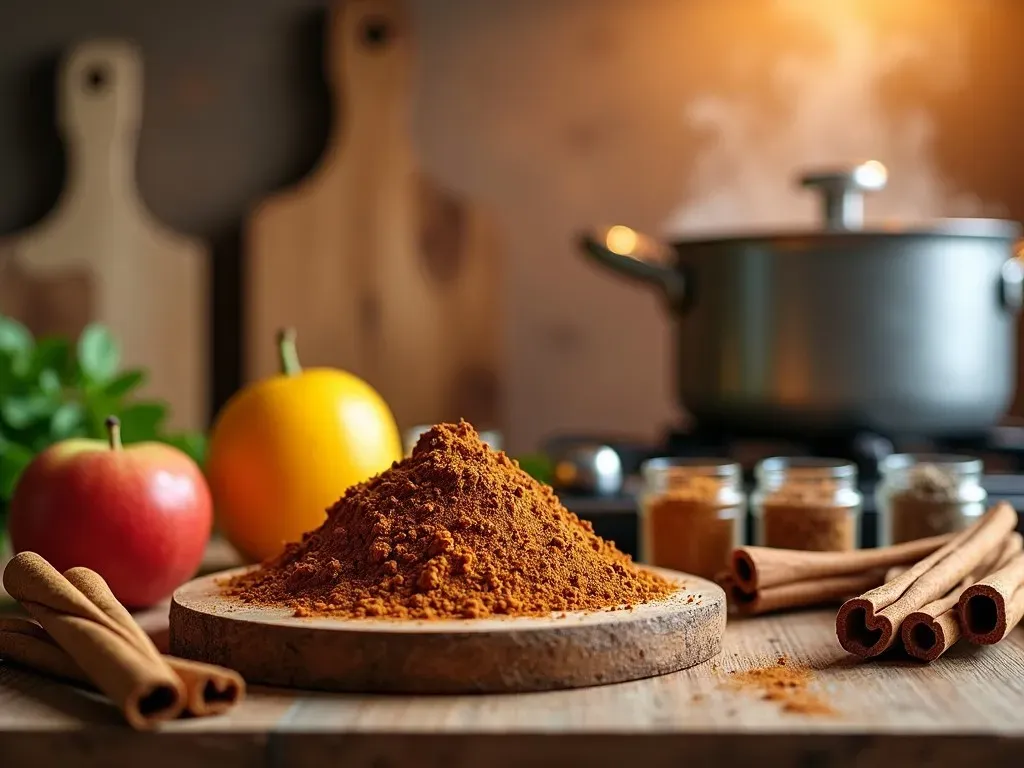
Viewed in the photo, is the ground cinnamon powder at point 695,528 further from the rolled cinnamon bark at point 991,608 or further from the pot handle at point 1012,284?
the pot handle at point 1012,284

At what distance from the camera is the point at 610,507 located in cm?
114

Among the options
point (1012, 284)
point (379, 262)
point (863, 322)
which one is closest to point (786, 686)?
point (863, 322)

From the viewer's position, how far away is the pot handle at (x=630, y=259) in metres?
1.43

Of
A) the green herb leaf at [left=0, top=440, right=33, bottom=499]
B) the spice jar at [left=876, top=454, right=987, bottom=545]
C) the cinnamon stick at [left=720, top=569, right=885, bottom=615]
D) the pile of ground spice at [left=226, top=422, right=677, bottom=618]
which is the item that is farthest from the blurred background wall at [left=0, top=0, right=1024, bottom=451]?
the pile of ground spice at [left=226, top=422, right=677, bottom=618]

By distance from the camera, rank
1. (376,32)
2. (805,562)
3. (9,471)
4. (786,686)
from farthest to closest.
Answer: (376,32) → (9,471) → (805,562) → (786,686)

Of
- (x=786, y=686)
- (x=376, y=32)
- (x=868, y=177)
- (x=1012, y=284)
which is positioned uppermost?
(x=376, y=32)

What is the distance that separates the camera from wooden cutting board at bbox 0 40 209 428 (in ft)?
6.12

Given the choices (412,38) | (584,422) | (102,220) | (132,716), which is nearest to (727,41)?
(412,38)

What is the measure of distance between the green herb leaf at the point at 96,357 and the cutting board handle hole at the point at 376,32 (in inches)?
28.2

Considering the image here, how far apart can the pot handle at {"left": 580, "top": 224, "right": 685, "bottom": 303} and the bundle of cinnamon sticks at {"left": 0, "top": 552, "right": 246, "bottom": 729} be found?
0.78 m

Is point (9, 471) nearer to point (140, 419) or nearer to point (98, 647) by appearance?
point (140, 419)

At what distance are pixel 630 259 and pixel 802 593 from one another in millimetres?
566

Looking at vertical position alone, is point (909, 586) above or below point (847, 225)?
below

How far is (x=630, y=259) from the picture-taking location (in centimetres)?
144
